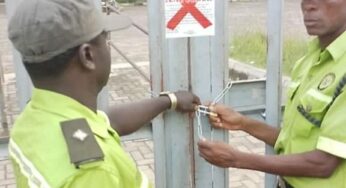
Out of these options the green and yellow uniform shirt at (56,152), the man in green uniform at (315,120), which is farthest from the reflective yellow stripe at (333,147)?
the green and yellow uniform shirt at (56,152)

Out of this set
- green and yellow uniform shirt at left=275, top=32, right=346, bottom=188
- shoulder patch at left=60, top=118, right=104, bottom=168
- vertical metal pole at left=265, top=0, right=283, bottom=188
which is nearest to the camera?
shoulder patch at left=60, top=118, right=104, bottom=168

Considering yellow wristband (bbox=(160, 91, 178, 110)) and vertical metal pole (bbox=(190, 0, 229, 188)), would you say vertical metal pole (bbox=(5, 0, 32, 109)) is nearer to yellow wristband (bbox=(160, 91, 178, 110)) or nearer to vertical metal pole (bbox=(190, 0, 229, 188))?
yellow wristband (bbox=(160, 91, 178, 110))

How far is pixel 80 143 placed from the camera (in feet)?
3.87

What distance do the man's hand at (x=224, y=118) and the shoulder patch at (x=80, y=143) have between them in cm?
78

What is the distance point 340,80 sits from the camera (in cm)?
163

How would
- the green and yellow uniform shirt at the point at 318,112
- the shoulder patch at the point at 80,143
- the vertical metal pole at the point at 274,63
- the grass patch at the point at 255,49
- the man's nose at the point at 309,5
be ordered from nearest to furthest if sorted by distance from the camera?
1. the shoulder patch at the point at 80,143
2. the green and yellow uniform shirt at the point at 318,112
3. the man's nose at the point at 309,5
4. the vertical metal pole at the point at 274,63
5. the grass patch at the point at 255,49

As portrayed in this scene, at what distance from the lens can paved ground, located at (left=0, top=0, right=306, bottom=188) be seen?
2.32m

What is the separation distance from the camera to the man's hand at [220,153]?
6.00 feet

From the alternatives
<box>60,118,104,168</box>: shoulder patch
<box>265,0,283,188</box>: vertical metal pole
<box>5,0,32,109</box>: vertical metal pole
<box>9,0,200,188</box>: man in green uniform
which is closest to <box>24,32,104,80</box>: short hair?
<box>9,0,200,188</box>: man in green uniform

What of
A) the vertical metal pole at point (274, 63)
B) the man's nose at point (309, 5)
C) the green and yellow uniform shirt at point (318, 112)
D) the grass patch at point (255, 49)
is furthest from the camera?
the grass patch at point (255, 49)

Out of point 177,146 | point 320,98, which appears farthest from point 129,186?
point 320,98

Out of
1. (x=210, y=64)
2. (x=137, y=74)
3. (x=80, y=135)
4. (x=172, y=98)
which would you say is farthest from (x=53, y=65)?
(x=137, y=74)

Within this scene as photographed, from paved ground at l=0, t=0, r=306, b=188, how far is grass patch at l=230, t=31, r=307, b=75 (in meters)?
0.05

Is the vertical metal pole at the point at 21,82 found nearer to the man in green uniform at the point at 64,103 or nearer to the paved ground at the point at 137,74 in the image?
the paved ground at the point at 137,74
